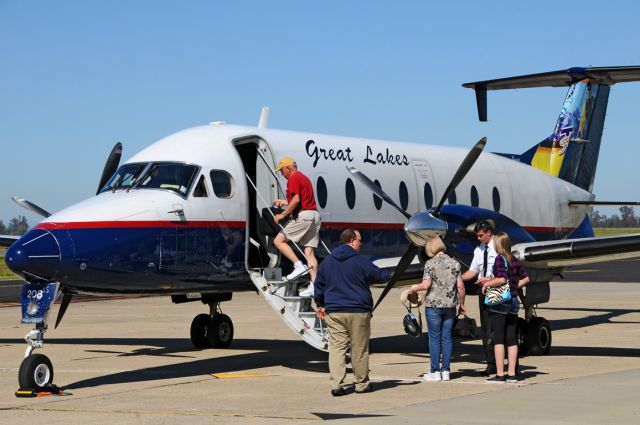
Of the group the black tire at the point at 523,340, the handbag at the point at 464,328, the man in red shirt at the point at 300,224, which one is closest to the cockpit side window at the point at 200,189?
the man in red shirt at the point at 300,224

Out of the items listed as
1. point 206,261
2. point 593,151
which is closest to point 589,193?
point 593,151

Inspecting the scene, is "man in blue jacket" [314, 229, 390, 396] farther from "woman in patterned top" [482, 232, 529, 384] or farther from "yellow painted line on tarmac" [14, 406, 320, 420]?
"yellow painted line on tarmac" [14, 406, 320, 420]

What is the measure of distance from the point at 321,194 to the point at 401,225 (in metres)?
2.29

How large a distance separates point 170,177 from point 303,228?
6.85 feet

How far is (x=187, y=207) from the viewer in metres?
14.9

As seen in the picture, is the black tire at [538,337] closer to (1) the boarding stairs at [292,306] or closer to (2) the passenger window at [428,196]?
(2) the passenger window at [428,196]

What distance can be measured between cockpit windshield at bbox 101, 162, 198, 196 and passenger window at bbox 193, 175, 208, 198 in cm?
11

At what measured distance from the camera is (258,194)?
16.1m

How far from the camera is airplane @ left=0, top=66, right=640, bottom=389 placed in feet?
43.4

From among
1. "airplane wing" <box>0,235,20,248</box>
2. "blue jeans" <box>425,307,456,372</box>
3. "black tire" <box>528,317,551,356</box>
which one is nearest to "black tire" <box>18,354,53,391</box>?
"blue jeans" <box>425,307,456,372</box>

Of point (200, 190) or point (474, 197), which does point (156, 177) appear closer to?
point (200, 190)

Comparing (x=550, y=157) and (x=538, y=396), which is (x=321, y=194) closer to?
(x=538, y=396)

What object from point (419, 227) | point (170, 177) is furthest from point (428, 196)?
point (170, 177)

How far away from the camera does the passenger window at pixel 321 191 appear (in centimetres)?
1716
